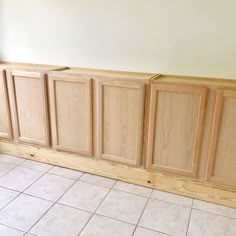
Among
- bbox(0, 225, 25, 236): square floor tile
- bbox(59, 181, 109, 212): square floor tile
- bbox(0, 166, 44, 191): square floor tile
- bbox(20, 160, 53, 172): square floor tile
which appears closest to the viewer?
bbox(0, 225, 25, 236): square floor tile

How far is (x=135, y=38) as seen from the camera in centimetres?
212

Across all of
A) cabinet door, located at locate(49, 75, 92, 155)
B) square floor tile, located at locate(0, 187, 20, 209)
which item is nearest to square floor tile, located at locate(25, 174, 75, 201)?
square floor tile, located at locate(0, 187, 20, 209)

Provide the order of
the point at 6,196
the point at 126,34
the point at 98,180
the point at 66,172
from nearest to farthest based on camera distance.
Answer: the point at 6,196
the point at 126,34
the point at 98,180
the point at 66,172

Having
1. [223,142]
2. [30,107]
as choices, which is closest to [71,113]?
[30,107]

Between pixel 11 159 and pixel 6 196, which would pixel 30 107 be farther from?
pixel 6 196

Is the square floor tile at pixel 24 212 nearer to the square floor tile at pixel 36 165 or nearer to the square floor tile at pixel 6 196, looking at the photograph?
the square floor tile at pixel 6 196

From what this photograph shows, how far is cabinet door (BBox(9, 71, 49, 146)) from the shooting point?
2.25 meters

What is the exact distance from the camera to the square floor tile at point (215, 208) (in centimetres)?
188

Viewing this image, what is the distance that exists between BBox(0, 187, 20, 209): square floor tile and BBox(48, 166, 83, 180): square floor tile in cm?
39

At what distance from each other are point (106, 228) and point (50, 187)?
663 millimetres

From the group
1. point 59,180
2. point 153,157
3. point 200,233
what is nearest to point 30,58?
point 59,180

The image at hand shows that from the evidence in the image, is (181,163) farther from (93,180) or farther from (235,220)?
(93,180)

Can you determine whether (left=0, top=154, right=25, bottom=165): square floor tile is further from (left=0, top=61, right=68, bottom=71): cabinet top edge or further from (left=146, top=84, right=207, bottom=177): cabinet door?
(left=146, top=84, right=207, bottom=177): cabinet door

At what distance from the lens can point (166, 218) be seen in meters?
1.82
